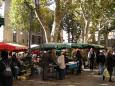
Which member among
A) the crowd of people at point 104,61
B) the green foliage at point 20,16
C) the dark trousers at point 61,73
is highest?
the green foliage at point 20,16

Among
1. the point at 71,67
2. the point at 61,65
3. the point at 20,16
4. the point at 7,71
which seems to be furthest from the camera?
the point at 20,16

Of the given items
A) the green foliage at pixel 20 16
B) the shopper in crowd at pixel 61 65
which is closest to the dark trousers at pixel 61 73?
the shopper in crowd at pixel 61 65

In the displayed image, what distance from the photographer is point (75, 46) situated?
2677 cm

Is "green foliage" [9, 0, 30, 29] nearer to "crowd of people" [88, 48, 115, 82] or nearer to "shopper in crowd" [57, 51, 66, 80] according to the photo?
"crowd of people" [88, 48, 115, 82]

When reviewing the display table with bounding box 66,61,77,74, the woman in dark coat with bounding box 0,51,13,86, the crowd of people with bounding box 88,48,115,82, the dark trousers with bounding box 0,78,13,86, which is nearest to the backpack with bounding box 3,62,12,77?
the woman in dark coat with bounding box 0,51,13,86

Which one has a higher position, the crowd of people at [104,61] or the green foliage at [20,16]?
the green foliage at [20,16]

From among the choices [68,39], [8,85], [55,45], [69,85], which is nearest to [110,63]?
[69,85]

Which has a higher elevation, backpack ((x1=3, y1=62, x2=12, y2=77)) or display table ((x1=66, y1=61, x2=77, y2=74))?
backpack ((x1=3, y1=62, x2=12, y2=77))

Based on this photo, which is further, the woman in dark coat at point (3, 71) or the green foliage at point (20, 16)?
the green foliage at point (20, 16)

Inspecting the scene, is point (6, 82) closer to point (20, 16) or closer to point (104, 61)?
point (104, 61)

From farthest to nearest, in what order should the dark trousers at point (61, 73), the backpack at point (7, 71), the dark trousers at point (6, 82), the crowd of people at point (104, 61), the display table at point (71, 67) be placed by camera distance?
the display table at point (71, 67) < the dark trousers at point (61, 73) < the crowd of people at point (104, 61) < the dark trousers at point (6, 82) < the backpack at point (7, 71)

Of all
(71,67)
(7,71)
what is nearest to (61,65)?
(71,67)

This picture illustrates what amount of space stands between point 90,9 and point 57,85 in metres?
23.6

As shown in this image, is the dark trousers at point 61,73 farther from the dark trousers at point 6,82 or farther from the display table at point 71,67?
the dark trousers at point 6,82
